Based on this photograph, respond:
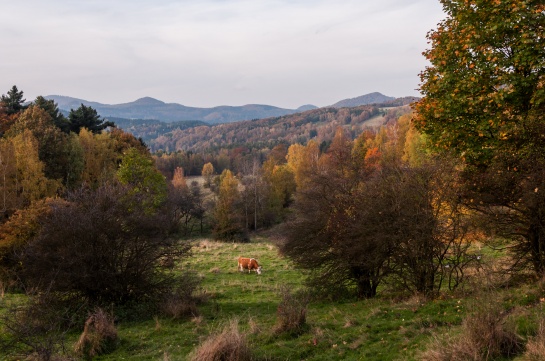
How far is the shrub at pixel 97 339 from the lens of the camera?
9.76 m

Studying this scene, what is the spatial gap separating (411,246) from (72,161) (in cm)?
4058

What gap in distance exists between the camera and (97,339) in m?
9.98

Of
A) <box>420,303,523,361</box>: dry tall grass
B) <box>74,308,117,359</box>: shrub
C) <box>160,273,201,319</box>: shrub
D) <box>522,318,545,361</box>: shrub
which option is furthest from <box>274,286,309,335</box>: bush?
<box>522,318,545,361</box>: shrub

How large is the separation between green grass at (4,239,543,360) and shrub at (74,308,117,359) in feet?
0.94

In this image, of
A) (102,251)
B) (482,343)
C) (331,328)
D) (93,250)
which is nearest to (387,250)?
(331,328)

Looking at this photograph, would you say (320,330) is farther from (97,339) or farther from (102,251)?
(102,251)

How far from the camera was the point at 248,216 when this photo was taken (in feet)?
196

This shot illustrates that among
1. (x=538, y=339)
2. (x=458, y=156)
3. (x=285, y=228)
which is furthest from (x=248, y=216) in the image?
(x=538, y=339)

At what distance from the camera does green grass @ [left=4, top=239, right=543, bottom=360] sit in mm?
8204

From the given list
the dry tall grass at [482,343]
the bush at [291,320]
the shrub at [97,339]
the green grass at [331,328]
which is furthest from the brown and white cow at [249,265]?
the dry tall grass at [482,343]

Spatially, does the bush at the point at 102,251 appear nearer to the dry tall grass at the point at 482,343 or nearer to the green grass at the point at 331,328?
the green grass at the point at 331,328

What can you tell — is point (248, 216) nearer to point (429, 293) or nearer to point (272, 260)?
point (272, 260)

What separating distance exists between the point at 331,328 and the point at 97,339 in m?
6.17

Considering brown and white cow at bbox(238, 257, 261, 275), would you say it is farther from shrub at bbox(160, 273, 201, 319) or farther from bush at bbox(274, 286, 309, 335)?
bush at bbox(274, 286, 309, 335)
